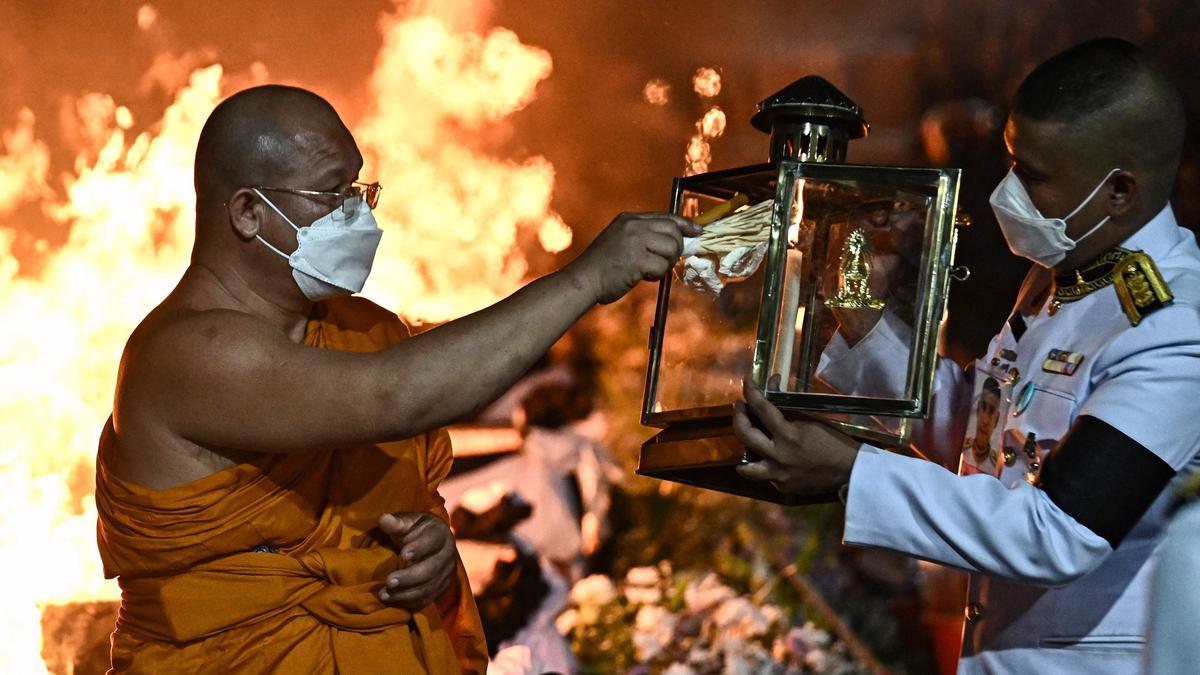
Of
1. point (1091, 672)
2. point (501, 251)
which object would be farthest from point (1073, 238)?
point (501, 251)

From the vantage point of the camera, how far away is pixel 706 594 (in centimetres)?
461

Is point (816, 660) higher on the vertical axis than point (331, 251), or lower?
lower

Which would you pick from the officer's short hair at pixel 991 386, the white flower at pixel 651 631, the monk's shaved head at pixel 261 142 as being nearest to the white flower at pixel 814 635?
the white flower at pixel 651 631

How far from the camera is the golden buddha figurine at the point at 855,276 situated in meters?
2.60

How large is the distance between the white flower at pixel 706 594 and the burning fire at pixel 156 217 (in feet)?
4.24

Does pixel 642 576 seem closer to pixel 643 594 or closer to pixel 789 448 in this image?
pixel 643 594

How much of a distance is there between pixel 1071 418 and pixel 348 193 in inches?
62.9

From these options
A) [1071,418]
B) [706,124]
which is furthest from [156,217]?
[1071,418]

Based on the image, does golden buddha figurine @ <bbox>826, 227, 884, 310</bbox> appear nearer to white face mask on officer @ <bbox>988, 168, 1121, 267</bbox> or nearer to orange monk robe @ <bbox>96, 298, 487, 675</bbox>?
white face mask on officer @ <bbox>988, 168, 1121, 267</bbox>

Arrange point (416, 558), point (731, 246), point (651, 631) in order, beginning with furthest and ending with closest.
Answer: point (651, 631)
point (416, 558)
point (731, 246)

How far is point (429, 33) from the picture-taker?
473 cm

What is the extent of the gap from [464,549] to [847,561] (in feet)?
4.53

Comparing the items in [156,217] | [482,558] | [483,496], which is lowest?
[482,558]

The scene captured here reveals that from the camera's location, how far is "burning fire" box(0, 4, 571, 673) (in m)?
4.67
